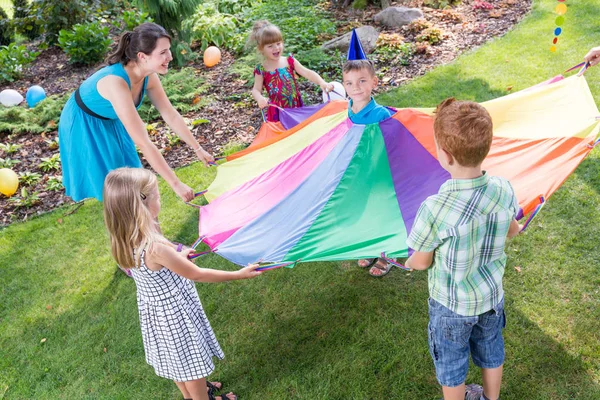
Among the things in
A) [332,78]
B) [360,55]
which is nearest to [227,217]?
[360,55]

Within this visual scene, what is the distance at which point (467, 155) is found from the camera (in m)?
1.78

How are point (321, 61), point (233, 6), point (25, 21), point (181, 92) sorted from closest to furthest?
point (181, 92)
point (321, 61)
point (233, 6)
point (25, 21)

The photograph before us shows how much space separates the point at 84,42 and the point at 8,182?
3.59 metres

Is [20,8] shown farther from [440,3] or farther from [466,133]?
[466,133]

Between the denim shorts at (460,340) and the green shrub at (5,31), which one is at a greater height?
the green shrub at (5,31)

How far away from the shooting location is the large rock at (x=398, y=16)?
749cm

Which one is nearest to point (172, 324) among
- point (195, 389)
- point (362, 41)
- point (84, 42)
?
point (195, 389)

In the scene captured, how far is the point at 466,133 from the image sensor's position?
1.76 meters

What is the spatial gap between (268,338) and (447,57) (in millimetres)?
5002

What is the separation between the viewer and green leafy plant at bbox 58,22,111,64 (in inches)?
301

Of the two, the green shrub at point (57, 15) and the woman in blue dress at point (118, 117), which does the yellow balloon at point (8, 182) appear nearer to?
the woman in blue dress at point (118, 117)

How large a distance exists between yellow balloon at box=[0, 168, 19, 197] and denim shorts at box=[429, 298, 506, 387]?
471 centimetres

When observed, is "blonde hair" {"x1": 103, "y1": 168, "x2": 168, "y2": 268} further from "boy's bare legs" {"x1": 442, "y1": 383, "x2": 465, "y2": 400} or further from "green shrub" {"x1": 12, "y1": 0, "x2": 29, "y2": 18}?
"green shrub" {"x1": 12, "y1": 0, "x2": 29, "y2": 18}

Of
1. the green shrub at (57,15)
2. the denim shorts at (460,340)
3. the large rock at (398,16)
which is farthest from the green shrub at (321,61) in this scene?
the denim shorts at (460,340)
